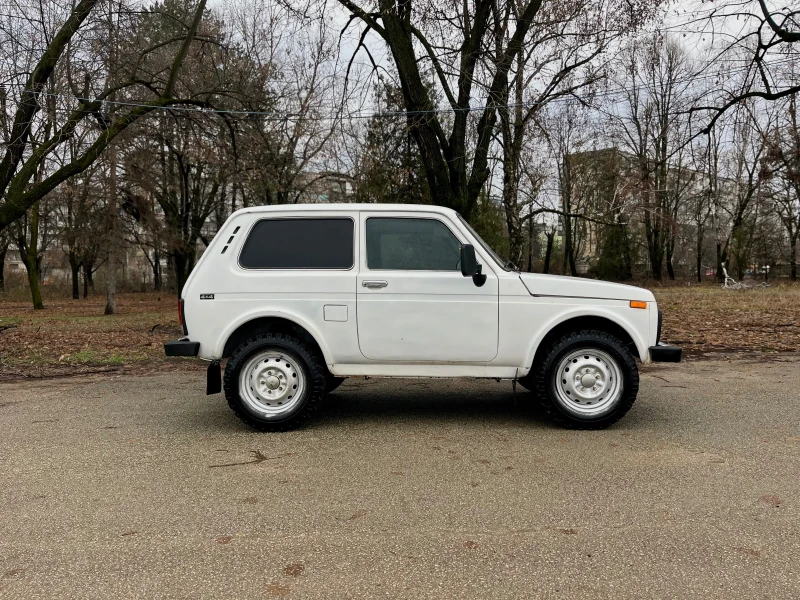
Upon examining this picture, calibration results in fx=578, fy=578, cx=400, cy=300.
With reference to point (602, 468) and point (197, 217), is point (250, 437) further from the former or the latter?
point (197, 217)

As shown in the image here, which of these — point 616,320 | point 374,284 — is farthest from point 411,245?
point 616,320

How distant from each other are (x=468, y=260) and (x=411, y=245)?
0.63m

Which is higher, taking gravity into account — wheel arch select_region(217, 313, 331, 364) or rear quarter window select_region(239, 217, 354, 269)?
rear quarter window select_region(239, 217, 354, 269)

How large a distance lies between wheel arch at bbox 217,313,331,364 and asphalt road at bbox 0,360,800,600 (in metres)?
0.76

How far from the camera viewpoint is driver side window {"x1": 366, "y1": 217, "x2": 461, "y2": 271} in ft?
17.3

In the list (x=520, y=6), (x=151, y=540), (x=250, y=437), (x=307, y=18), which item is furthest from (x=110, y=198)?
(x=151, y=540)

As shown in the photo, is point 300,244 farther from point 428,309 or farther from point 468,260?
point 468,260

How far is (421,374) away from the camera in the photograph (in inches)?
208

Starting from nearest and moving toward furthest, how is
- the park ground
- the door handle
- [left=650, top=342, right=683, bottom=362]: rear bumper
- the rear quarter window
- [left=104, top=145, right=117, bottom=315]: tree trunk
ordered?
[left=650, top=342, right=683, bottom=362]: rear bumper
the door handle
the rear quarter window
the park ground
[left=104, top=145, right=117, bottom=315]: tree trunk

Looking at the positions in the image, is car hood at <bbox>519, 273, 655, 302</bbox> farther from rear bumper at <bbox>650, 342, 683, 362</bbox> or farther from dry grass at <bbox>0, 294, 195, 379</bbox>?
dry grass at <bbox>0, 294, 195, 379</bbox>

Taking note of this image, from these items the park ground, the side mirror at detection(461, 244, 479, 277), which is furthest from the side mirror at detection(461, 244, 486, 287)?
the park ground

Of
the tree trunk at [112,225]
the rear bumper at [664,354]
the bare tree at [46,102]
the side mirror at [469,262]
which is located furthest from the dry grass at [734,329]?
the tree trunk at [112,225]

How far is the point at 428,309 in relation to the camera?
5.16 metres

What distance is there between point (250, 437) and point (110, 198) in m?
22.0
